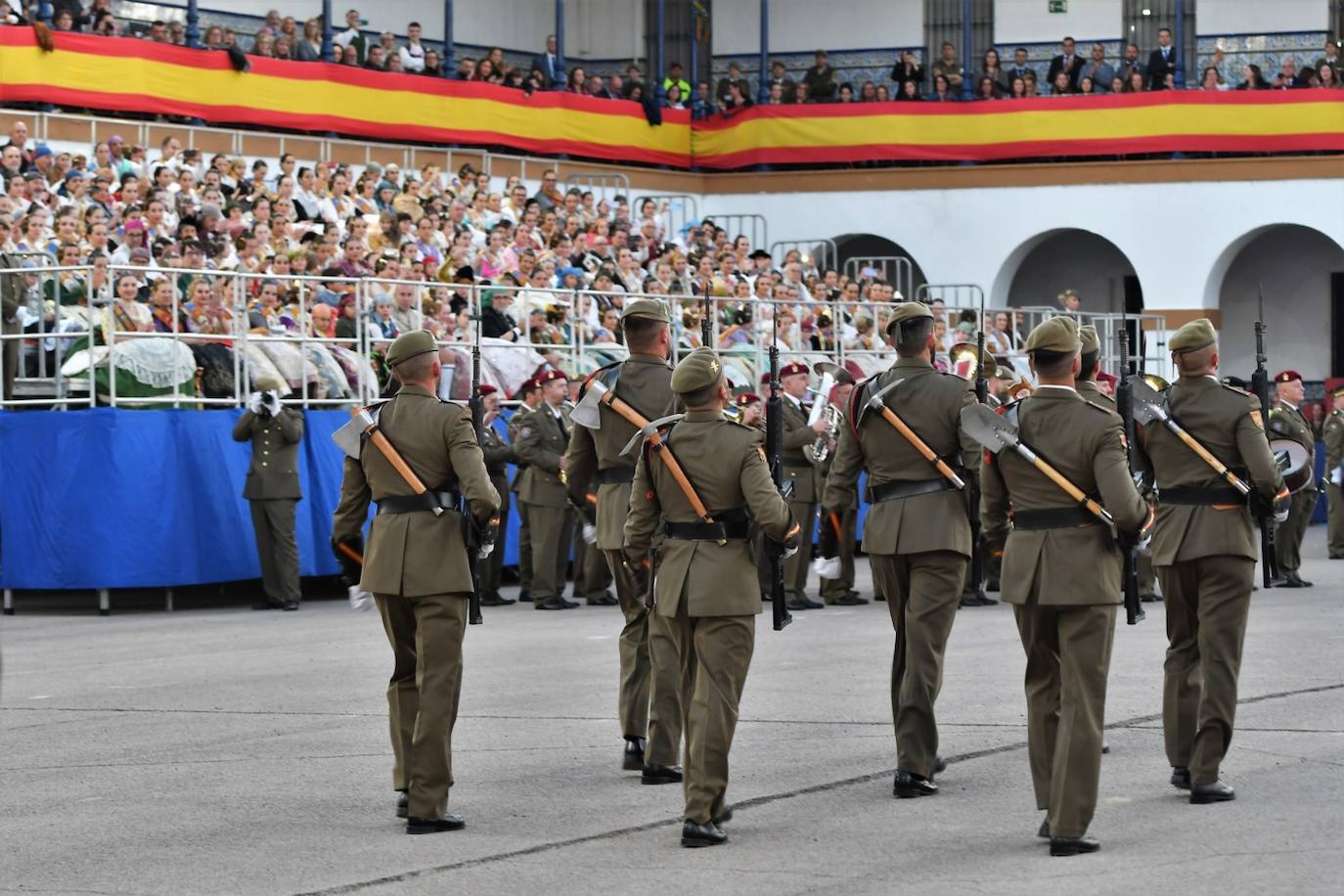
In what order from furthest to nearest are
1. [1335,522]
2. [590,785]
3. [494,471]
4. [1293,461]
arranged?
[1335,522] < [494,471] < [1293,461] < [590,785]

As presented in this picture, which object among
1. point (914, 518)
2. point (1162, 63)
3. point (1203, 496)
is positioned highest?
point (1162, 63)

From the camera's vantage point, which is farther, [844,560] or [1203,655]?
[844,560]

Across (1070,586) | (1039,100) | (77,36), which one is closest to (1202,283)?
(1039,100)

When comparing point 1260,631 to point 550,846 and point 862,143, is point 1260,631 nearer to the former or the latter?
point 550,846

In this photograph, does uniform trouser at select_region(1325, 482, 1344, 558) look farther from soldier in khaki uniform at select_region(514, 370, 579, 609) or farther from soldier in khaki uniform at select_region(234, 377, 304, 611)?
soldier in khaki uniform at select_region(234, 377, 304, 611)

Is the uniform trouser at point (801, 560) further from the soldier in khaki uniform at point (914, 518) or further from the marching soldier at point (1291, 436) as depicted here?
the soldier in khaki uniform at point (914, 518)

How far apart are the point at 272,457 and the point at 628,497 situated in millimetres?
8664

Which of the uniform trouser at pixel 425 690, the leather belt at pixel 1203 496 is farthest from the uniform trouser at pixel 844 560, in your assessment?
the uniform trouser at pixel 425 690

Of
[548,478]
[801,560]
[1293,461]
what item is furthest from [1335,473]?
[1293,461]

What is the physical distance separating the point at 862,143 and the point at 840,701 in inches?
951

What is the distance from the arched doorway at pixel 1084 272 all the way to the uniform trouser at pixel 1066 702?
94.9ft

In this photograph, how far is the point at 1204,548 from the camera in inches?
362

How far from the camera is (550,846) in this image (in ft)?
27.1

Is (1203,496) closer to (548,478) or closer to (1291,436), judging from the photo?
(548,478)
